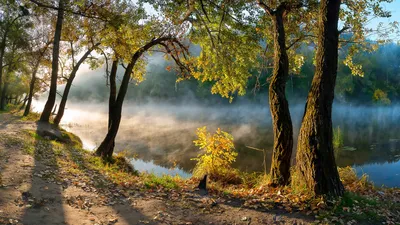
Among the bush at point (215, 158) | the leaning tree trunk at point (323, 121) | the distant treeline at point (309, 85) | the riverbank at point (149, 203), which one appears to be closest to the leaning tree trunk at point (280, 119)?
the riverbank at point (149, 203)

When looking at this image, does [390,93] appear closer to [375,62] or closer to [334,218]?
[375,62]

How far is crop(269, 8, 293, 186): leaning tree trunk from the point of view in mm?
7797

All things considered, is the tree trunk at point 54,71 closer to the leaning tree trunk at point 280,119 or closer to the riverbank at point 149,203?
the riverbank at point 149,203

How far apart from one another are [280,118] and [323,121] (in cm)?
151

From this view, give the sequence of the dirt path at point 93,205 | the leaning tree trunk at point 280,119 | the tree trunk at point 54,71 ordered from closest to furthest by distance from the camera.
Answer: the dirt path at point 93,205 < the leaning tree trunk at point 280,119 < the tree trunk at point 54,71

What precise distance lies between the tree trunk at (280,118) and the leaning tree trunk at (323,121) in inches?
47.4

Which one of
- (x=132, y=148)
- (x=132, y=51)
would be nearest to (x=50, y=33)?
(x=132, y=148)

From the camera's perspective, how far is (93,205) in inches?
233

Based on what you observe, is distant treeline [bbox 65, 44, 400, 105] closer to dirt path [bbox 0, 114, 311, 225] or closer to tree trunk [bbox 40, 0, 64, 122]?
tree trunk [bbox 40, 0, 64, 122]

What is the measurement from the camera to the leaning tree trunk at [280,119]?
7.80m

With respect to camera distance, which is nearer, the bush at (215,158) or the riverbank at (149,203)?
the riverbank at (149,203)

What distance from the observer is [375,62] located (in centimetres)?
7994

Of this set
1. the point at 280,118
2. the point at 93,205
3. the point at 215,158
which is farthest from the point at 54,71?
the point at 280,118

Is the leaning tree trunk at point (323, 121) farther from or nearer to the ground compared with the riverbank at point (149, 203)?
farther from the ground
